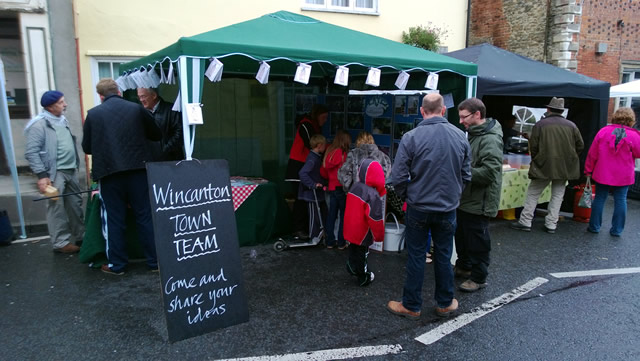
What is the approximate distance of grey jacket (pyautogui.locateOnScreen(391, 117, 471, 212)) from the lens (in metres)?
3.40

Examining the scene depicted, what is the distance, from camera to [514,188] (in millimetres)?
6859

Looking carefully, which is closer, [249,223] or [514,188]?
[249,223]

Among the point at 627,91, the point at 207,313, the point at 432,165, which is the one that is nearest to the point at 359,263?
the point at 432,165

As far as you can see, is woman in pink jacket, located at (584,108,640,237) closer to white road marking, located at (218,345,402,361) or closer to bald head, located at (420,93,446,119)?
bald head, located at (420,93,446,119)

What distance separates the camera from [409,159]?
349cm

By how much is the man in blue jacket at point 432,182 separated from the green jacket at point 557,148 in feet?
10.9

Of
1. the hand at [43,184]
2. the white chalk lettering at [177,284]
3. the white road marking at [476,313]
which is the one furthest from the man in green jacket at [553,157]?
the hand at [43,184]

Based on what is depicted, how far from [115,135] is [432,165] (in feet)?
9.72

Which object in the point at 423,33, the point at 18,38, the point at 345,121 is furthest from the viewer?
the point at 423,33

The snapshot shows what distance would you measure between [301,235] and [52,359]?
3.11 metres

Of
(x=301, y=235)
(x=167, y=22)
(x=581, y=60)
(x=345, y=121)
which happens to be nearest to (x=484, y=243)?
(x=301, y=235)

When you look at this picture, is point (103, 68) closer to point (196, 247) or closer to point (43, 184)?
point (43, 184)

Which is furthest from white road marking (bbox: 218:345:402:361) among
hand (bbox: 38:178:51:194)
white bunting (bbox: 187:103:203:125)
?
hand (bbox: 38:178:51:194)

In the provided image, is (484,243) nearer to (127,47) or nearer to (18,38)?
(127,47)
